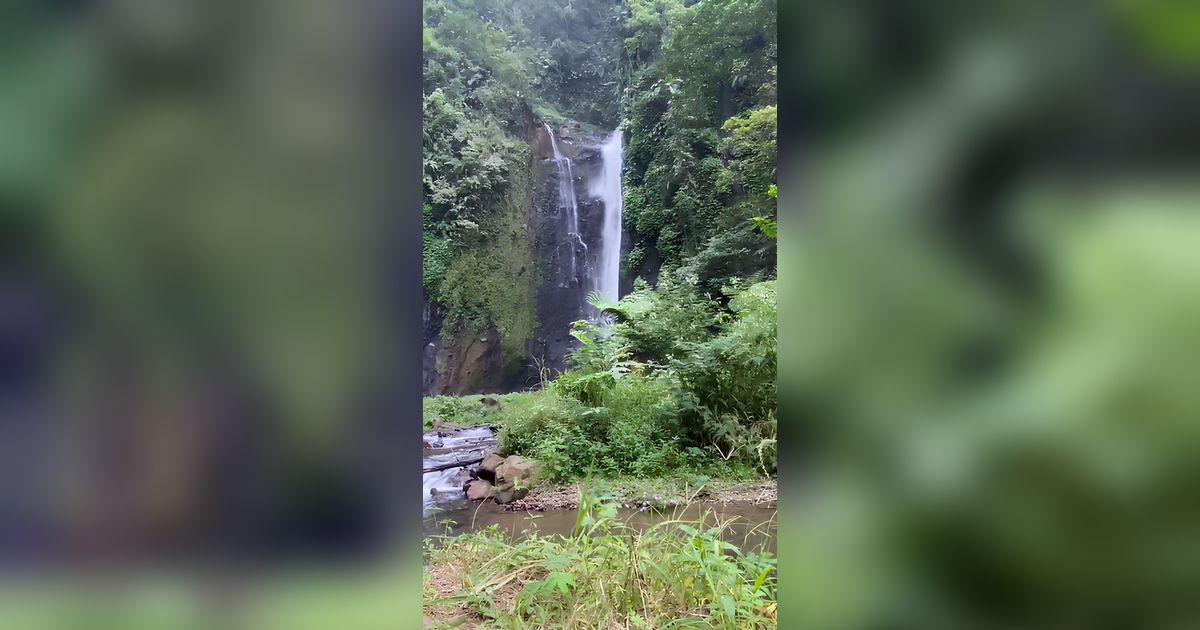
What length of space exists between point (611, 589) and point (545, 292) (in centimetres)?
679

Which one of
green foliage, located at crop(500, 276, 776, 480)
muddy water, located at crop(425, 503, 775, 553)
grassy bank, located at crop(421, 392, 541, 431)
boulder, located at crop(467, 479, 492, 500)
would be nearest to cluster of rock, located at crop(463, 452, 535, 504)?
boulder, located at crop(467, 479, 492, 500)

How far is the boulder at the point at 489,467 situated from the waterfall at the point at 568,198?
3.95m

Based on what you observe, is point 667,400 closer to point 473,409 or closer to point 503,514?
point 503,514

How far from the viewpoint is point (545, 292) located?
8.66 metres

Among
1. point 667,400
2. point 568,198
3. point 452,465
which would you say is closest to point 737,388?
point 667,400

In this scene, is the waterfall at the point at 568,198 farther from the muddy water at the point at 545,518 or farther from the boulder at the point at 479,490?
the muddy water at the point at 545,518

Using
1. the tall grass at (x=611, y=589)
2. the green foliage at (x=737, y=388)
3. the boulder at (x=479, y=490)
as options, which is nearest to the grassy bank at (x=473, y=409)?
the boulder at (x=479, y=490)

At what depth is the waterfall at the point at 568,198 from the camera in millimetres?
9109

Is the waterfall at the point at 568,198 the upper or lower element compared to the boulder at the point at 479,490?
upper
